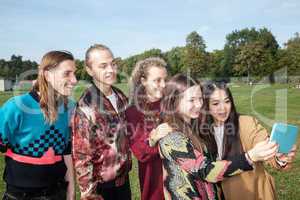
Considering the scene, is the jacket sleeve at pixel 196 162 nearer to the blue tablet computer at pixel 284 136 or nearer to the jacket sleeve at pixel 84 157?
the blue tablet computer at pixel 284 136

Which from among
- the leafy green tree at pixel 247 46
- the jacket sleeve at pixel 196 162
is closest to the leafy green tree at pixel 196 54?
the leafy green tree at pixel 247 46

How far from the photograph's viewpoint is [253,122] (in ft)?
12.0

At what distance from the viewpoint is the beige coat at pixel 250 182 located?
3.44m

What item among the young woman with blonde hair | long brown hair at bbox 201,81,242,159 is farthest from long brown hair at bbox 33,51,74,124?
long brown hair at bbox 201,81,242,159

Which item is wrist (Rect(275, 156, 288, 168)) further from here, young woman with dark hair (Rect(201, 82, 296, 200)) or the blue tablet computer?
the blue tablet computer

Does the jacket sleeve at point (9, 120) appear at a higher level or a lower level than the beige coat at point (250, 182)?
higher

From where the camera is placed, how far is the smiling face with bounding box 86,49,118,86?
3.63 metres

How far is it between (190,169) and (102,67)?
154 cm

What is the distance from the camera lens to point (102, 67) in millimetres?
3682

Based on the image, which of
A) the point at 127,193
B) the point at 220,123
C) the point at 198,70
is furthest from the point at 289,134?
the point at 198,70

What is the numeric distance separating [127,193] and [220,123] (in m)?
1.25

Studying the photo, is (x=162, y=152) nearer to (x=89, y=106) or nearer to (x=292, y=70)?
(x=89, y=106)

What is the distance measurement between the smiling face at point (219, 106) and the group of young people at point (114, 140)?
0.03ft

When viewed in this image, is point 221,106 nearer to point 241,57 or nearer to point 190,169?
point 190,169
